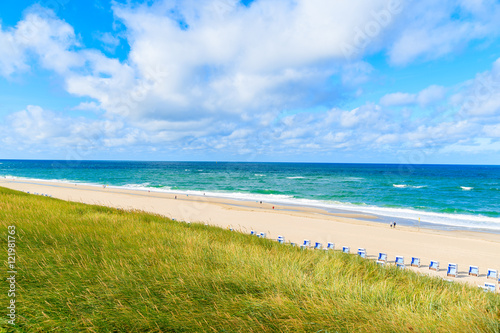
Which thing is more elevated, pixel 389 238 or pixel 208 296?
pixel 208 296

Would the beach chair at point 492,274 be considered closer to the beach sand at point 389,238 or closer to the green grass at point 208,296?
the beach sand at point 389,238

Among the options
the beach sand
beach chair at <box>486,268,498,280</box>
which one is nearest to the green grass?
the beach sand

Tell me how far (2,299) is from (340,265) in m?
5.43

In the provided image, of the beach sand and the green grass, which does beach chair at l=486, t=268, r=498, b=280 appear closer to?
the beach sand

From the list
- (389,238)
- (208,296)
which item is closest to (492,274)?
(389,238)

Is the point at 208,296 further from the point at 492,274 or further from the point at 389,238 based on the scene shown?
the point at 389,238

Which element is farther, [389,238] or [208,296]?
[389,238]

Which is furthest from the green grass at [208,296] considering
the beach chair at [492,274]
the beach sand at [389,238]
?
the beach chair at [492,274]

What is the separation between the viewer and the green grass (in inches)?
122

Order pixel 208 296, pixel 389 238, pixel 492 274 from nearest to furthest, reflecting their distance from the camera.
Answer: pixel 208 296
pixel 492 274
pixel 389 238

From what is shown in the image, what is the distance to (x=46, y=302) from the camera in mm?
3438

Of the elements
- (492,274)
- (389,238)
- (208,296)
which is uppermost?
(208,296)

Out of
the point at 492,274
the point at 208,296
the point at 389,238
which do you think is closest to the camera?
the point at 208,296

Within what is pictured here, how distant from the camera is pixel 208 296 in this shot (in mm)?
3598
